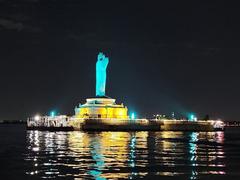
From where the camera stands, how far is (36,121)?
15300 cm

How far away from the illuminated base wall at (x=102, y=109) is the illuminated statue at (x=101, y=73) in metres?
3.23

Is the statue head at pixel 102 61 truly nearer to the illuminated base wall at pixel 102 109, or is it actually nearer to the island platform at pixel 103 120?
the island platform at pixel 103 120

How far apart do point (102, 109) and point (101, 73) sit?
1064cm

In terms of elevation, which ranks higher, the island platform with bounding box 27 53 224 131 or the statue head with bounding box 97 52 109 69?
the statue head with bounding box 97 52 109 69

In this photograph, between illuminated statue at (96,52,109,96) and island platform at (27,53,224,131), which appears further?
illuminated statue at (96,52,109,96)

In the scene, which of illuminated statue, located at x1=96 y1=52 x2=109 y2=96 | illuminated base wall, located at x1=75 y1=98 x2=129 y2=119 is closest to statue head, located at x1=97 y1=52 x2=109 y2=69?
illuminated statue, located at x1=96 y1=52 x2=109 y2=96

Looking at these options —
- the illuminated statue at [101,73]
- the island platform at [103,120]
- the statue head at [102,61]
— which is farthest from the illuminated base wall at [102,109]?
the statue head at [102,61]

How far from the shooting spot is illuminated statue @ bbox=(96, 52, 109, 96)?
139125mm

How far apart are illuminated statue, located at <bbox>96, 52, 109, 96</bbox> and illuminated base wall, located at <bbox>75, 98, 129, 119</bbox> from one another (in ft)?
10.6

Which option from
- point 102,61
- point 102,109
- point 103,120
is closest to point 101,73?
point 102,61

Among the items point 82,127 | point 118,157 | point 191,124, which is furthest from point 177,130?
point 118,157

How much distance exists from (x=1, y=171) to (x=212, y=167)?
13.3 metres

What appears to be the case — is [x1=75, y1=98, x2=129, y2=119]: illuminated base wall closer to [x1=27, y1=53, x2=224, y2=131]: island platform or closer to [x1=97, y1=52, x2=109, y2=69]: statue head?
[x1=27, y1=53, x2=224, y2=131]: island platform

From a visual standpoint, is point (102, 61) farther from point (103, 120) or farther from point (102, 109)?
point (103, 120)
